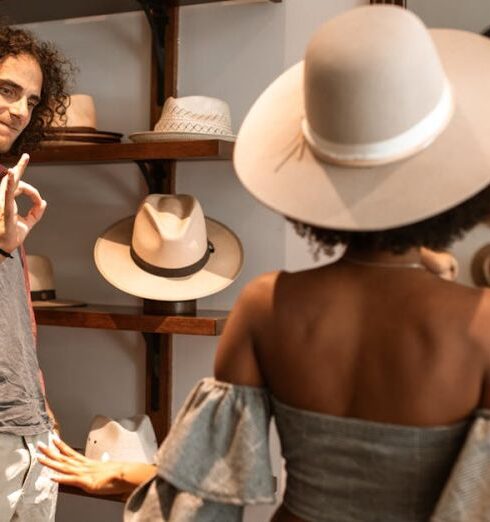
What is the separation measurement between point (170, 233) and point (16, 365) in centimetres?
47

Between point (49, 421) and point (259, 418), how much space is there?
0.97 metres

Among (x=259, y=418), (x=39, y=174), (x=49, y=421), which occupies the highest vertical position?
(x=39, y=174)

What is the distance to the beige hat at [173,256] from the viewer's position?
203cm

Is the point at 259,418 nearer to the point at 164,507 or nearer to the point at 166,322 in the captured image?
the point at 164,507

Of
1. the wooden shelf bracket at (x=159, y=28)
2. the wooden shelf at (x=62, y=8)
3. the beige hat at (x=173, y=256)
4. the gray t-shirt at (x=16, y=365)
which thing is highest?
the wooden shelf at (x=62, y=8)

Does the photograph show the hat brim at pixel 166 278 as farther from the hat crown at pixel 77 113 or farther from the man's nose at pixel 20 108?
the man's nose at pixel 20 108

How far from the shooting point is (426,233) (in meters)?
0.94

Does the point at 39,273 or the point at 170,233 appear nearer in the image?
the point at 170,233

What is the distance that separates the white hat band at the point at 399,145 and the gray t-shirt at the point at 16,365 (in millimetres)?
1014

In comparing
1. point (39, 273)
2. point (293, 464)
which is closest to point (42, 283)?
point (39, 273)

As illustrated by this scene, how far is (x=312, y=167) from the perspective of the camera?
97 centimetres

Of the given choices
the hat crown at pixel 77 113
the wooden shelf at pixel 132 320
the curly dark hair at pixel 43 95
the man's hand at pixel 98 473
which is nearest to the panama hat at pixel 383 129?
the man's hand at pixel 98 473

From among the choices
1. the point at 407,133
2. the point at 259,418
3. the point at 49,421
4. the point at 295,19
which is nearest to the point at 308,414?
the point at 259,418

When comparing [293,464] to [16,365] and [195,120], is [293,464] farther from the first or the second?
[195,120]
